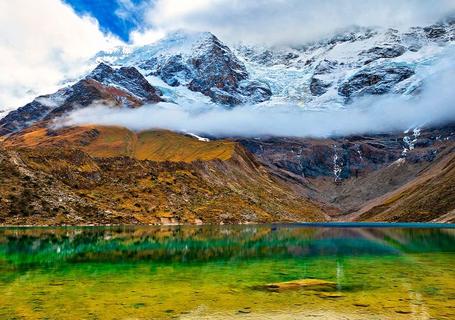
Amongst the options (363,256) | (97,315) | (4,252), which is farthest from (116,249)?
(97,315)

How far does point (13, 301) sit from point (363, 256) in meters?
54.2

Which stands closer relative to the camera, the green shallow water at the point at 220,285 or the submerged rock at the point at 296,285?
the green shallow water at the point at 220,285

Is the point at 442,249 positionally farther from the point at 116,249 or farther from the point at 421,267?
the point at 116,249

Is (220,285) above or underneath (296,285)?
underneath

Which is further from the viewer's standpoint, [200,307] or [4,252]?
[4,252]

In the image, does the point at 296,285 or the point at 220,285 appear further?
the point at 220,285

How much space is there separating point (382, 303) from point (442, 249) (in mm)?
58980

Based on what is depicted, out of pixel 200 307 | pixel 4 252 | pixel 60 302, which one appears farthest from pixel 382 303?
pixel 4 252

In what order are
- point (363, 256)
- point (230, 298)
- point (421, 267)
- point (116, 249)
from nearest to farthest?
point (230, 298)
point (421, 267)
point (363, 256)
point (116, 249)

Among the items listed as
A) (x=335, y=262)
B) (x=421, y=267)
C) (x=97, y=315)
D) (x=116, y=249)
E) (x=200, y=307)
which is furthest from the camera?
(x=116, y=249)

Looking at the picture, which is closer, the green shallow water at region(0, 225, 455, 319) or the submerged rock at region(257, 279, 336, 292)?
the green shallow water at region(0, 225, 455, 319)

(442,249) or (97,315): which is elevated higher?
(442,249)

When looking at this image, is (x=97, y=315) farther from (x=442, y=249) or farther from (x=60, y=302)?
(x=442, y=249)

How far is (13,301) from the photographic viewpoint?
38.5 m
